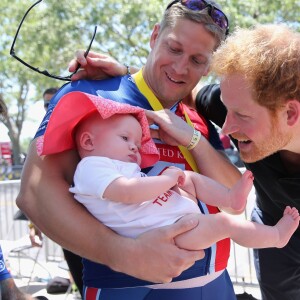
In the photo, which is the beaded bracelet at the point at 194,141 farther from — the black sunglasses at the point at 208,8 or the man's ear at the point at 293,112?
the black sunglasses at the point at 208,8

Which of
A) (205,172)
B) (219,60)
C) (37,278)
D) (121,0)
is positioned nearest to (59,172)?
(205,172)

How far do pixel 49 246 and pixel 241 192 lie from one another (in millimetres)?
6203

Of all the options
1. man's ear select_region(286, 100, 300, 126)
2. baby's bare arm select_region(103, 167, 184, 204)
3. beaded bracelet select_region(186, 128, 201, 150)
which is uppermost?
man's ear select_region(286, 100, 300, 126)

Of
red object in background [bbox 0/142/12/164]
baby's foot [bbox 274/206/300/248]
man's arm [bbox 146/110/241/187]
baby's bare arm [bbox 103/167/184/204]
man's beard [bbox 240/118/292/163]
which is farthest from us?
red object in background [bbox 0/142/12/164]

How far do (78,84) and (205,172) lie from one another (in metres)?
0.71

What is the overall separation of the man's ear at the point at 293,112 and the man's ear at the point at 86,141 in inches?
37.1

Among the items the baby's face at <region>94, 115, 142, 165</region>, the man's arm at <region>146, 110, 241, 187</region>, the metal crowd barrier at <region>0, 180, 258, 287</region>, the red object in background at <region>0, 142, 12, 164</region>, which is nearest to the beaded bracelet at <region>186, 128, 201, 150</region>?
the man's arm at <region>146, 110, 241, 187</region>

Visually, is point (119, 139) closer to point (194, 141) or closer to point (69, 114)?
point (69, 114)

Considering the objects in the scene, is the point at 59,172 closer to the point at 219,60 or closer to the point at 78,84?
the point at 78,84

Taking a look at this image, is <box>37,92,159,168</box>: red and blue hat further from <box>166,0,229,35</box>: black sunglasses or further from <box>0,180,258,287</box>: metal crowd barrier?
<box>0,180,258,287</box>: metal crowd barrier

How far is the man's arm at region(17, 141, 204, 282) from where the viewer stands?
198cm

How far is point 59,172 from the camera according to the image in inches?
86.5

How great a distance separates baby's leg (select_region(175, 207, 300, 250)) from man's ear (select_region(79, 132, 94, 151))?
0.47 m

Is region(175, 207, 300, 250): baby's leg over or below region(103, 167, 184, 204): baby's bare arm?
below
